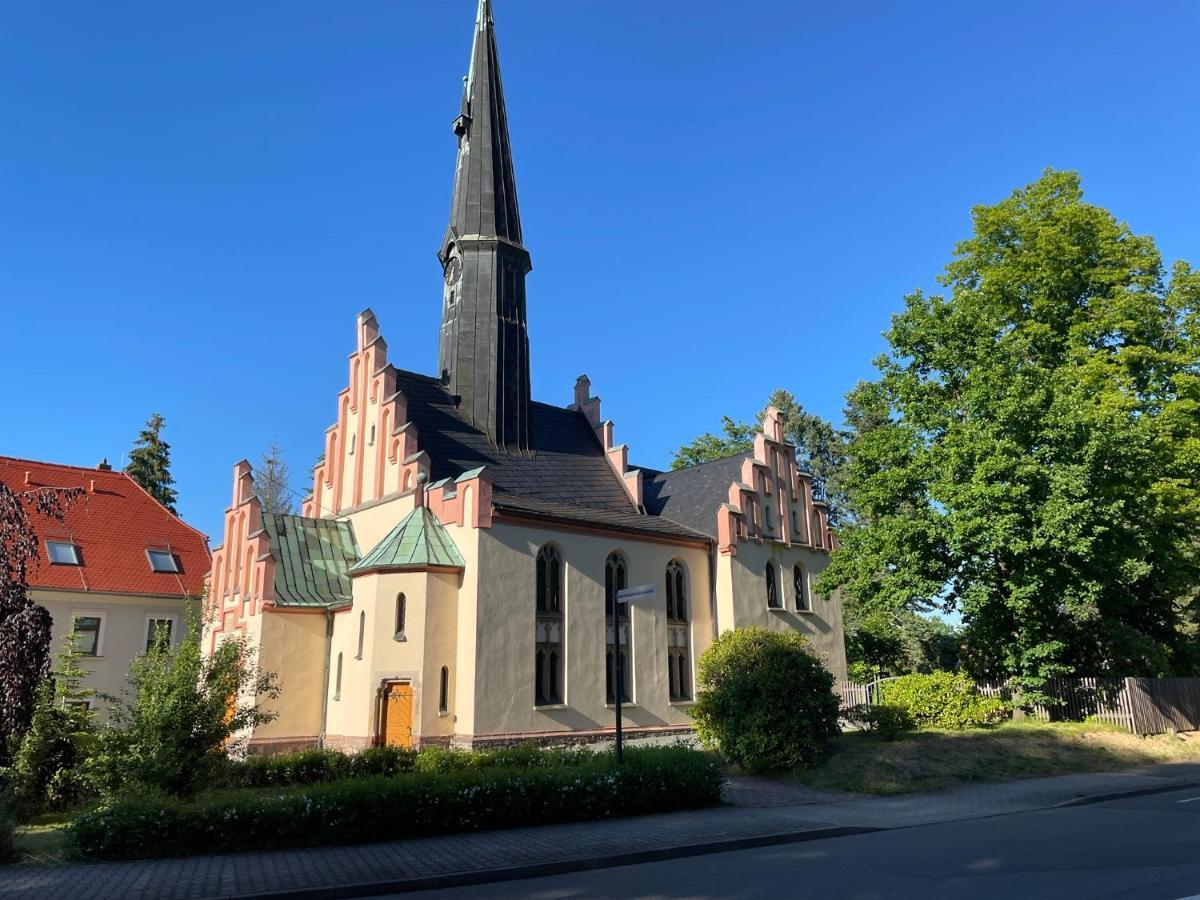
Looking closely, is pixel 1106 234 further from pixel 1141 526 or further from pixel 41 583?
pixel 41 583

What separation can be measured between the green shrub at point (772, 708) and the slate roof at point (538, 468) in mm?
7498

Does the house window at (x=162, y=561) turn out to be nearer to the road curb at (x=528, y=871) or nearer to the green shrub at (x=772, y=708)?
the green shrub at (x=772, y=708)

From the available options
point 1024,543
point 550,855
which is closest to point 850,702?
point 1024,543

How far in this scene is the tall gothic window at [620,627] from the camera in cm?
2527

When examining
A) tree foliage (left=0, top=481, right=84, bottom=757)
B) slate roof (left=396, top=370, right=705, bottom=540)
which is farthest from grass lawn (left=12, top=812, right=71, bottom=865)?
slate roof (left=396, top=370, right=705, bottom=540)

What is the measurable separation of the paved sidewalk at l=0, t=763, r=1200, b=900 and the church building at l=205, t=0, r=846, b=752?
881 cm

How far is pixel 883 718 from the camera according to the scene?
839 inches

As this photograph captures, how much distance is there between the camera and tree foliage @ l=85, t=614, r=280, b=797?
41.5ft

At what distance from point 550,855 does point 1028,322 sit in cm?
2548

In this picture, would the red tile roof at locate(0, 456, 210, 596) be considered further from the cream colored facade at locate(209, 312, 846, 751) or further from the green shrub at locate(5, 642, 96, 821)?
the green shrub at locate(5, 642, 96, 821)

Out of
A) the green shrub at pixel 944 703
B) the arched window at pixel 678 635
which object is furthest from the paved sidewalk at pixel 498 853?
the arched window at pixel 678 635

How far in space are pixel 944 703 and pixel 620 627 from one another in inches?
369

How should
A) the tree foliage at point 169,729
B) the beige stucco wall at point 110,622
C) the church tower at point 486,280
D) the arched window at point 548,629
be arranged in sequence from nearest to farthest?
the tree foliage at point 169,729 < the arched window at point 548,629 < the church tower at point 486,280 < the beige stucco wall at point 110,622

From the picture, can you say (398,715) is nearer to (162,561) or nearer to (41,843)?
(41,843)
